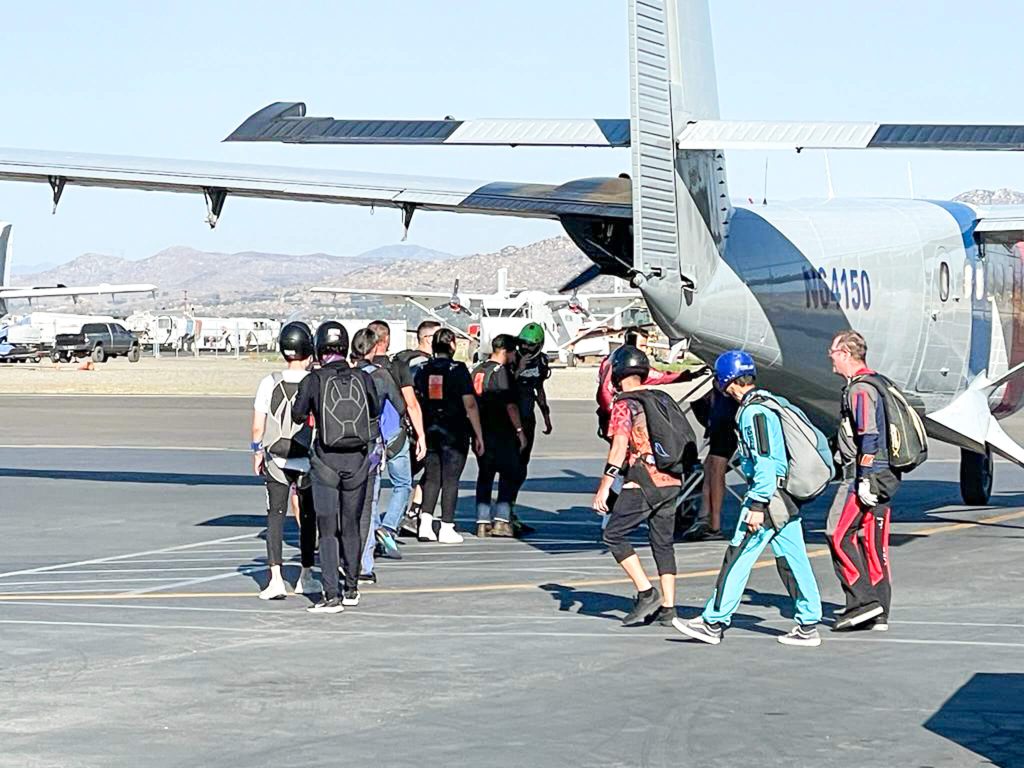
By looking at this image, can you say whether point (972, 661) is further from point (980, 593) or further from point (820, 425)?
point (820, 425)

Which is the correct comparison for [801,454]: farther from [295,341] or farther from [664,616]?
[295,341]

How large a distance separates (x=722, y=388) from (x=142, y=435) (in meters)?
21.9

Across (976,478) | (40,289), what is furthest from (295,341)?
(40,289)

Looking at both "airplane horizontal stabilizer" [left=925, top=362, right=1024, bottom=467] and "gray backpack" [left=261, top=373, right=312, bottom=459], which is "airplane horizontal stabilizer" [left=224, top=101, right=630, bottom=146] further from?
"airplane horizontal stabilizer" [left=925, top=362, right=1024, bottom=467]

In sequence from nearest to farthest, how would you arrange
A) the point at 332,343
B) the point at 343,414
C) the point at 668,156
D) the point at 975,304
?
the point at 343,414 → the point at 332,343 → the point at 668,156 → the point at 975,304

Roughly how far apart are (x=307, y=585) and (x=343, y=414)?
5.00 ft

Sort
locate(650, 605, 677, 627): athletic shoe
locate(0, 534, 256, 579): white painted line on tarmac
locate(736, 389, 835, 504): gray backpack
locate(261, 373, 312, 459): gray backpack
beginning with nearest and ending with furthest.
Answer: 1. locate(736, 389, 835, 504): gray backpack
2. locate(650, 605, 677, 627): athletic shoe
3. locate(261, 373, 312, 459): gray backpack
4. locate(0, 534, 256, 579): white painted line on tarmac

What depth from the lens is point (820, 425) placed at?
1527cm

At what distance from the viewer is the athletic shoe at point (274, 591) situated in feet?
37.4

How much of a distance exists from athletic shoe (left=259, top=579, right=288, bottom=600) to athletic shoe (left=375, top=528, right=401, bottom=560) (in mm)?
2248

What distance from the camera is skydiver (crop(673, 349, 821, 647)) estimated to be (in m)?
9.57

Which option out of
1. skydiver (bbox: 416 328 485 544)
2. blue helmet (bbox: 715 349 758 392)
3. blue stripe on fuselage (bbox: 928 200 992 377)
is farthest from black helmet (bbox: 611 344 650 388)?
blue stripe on fuselage (bbox: 928 200 992 377)

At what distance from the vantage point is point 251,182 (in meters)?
17.1

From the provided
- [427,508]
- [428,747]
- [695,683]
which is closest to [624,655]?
[695,683]
